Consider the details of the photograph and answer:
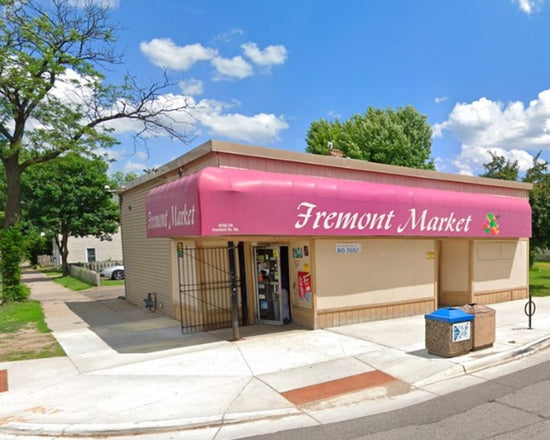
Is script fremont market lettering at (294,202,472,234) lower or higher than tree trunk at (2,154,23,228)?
lower

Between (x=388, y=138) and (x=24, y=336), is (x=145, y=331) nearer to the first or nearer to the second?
(x=24, y=336)

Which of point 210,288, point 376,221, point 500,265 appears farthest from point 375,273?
point 500,265

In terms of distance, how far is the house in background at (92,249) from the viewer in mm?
41812

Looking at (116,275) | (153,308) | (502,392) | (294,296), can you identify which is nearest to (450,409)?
(502,392)

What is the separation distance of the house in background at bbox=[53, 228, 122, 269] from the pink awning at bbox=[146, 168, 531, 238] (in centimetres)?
3461

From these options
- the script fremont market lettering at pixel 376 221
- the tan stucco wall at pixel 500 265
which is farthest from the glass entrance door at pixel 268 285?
the tan stucco wall at pixel 500 265

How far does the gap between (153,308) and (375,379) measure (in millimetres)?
9599

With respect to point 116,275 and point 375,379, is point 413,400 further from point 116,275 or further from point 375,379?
point 116,275

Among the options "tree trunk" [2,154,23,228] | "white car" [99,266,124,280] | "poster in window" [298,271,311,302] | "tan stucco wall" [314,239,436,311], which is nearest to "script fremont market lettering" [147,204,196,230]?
"tan stucco wall" [314,239,436,311]

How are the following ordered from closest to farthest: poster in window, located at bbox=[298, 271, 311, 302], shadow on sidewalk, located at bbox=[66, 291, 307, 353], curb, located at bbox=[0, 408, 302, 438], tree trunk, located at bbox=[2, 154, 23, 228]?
1. curb, located at bbox=[0, 408, 302, 438]
2. shadow on sidewalk, located at bbox=[66, 291, 307, 353]
3. poster in window, located at bbox=[298, 271, 311, 302]
4. tree trunk, located at bbox=[2, 154, 23, 228]

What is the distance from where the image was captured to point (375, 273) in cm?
1132

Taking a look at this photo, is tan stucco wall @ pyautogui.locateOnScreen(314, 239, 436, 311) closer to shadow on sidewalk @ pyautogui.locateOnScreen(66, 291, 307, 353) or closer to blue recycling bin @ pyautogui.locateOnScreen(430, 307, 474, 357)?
shadow on sidewalk @ pyautogui.locateOnScreen(66, 291, 307, 353)

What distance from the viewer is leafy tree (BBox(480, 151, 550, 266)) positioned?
1709cm

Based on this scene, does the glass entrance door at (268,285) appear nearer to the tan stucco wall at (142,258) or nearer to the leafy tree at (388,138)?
the tan stucco wall at (142,258)
